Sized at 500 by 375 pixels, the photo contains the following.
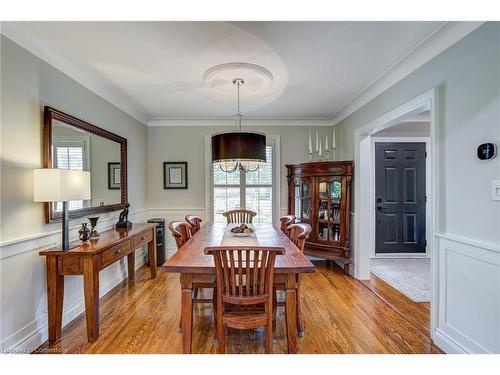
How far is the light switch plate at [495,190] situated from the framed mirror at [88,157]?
3.28 m

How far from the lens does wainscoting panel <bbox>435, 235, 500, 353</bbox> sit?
162cm

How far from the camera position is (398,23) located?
186cm

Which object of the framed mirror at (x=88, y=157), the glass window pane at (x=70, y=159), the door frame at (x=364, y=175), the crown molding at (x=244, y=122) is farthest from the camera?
Answer: the crown molding at (x=244, y=122)

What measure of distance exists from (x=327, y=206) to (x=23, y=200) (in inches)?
138

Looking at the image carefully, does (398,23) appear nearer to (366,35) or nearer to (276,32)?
(366,35)

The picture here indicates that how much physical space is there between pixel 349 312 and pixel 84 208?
9.79 ft

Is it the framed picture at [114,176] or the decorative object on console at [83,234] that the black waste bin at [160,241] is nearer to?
the framed picture at [114,176]

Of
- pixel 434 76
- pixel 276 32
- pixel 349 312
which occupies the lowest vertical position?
pixel 349 312

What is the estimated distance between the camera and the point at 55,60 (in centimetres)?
225

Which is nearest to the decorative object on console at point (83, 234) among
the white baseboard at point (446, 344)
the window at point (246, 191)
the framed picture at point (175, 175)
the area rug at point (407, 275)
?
the framed picture at point (175, 175)

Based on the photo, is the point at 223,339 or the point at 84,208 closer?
the point at 223,339

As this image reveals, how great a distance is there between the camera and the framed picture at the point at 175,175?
14.8 feet
